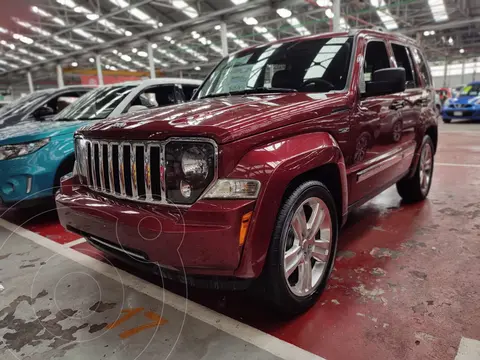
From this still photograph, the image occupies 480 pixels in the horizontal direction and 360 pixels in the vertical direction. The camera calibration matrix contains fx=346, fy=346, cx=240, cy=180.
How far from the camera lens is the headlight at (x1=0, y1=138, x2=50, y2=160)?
3441mm

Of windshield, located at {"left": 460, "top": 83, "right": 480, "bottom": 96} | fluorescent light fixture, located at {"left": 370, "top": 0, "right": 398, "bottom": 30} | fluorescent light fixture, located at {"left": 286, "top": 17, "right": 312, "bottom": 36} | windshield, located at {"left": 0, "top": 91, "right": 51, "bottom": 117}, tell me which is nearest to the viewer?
windshield, located at {"left": 0, "top": 91, "right": 51, "bottom": 117}

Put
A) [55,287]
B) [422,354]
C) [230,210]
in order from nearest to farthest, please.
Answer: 1. [230,210]
2. [422,354]
3. [55,287]

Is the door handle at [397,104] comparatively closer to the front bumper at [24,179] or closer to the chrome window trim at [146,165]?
the chrome window trim at [146,165]

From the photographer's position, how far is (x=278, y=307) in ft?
6.18

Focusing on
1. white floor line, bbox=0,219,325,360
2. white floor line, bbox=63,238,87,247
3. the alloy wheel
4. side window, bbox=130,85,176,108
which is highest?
side window, bbox=130,85,176,108

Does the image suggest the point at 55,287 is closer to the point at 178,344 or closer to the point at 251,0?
the point at 178,344

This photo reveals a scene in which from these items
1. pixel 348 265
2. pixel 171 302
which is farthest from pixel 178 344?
pixel 348 265

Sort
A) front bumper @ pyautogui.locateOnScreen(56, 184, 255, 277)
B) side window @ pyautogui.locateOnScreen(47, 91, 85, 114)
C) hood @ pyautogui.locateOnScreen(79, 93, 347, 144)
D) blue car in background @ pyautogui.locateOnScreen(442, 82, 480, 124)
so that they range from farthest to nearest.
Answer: blue car in background @ pyautogui.locateOnScreen(442, 82, 480, 124), side window @ pyautogui.locateOnScreen(47, 91, 85, 114), hood @ pyautogui.locateOnScreen(79, 93, 347, 144), front bumper @ pyautogui.locateOnScreen(56, 184, 255, 277)

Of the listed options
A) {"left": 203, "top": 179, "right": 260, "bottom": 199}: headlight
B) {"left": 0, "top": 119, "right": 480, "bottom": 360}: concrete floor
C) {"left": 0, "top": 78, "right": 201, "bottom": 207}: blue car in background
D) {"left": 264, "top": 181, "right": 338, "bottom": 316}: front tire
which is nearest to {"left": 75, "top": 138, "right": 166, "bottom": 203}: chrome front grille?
{"left": 203, "top": 179, "right": 260, "bottom": 199}: headlight

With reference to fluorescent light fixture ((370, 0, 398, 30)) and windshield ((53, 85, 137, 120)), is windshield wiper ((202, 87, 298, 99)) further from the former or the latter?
Result: fluorescent light fixture ((370, 0, 398, 30))

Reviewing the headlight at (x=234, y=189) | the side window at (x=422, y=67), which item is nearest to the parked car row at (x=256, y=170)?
the headlight at (x=234, y=189)

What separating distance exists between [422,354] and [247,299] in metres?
0.99

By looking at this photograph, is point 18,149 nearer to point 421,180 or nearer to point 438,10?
point 421,180

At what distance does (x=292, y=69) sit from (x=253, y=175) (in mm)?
1451
